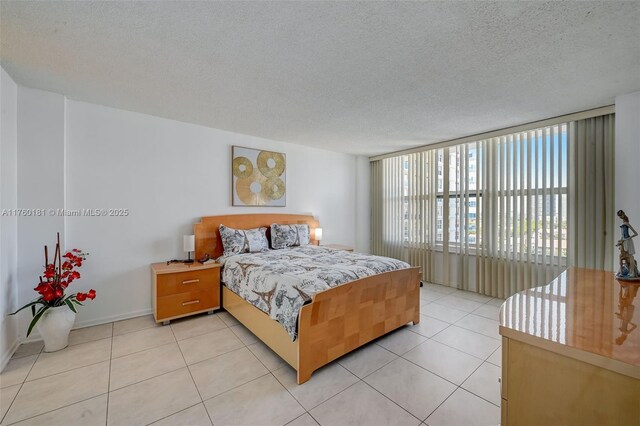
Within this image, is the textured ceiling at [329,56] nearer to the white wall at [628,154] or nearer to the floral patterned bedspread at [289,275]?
the white wall at [628,154]

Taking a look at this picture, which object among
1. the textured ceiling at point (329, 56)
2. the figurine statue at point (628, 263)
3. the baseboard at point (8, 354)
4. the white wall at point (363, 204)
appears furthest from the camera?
the white wall at point (363, 204)

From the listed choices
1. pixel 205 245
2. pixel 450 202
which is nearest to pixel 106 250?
pixel 205 245

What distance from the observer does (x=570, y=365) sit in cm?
85

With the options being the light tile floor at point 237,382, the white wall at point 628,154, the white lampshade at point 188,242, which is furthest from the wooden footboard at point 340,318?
the white wall at point 628,154

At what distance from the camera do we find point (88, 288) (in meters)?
2.92

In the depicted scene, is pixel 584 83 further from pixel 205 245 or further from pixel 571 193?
pixel 205 245

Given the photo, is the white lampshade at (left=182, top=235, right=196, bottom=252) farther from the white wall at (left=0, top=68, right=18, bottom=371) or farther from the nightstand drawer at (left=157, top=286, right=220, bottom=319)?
the white wall at (left=0, top=68, right=18, bottom=371)

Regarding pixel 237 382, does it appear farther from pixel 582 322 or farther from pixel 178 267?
pixel 582 322

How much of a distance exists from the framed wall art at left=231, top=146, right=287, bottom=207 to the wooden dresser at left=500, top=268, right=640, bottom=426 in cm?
354

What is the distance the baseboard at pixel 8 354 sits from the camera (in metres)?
2.12

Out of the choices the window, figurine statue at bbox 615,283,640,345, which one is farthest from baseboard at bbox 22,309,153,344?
the window

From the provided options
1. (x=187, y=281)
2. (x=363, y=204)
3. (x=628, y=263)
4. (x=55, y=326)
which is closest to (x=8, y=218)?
(x=55, y=326)

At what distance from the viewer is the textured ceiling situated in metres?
1.56

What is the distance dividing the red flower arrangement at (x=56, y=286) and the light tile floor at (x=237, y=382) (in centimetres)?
39
